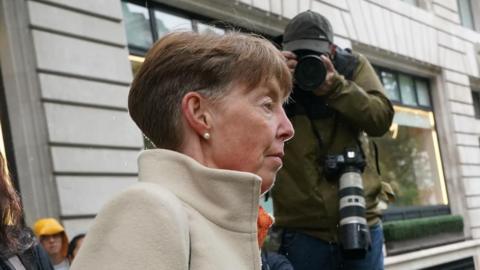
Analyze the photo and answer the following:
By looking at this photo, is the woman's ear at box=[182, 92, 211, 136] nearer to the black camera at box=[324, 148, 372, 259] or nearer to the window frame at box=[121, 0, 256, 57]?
the black camera at box=[324, 148, 372, 259]

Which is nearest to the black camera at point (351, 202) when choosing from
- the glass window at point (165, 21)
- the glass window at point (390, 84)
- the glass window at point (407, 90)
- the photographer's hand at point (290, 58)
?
the photographer's hand at point (290, 58)

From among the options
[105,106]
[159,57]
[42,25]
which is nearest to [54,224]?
[105,106]

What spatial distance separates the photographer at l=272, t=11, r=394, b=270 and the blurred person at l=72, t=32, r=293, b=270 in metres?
1.48

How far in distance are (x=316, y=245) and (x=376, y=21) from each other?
990cm

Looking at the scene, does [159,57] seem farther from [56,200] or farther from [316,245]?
[56,200]

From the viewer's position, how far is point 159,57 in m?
1.54

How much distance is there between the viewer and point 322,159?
318 cm

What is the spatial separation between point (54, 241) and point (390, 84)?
9.20 metres

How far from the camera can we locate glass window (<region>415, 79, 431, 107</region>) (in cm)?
1450

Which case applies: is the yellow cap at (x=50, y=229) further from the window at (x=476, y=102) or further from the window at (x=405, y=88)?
the window at (x=476, y=102)

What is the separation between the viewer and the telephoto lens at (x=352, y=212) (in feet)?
9.69

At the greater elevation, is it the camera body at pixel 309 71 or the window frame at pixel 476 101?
the window frame at pixel 476 101

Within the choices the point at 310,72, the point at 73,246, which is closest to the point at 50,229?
the point at 73,246

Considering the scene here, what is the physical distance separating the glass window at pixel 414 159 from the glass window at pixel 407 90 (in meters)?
0.17
